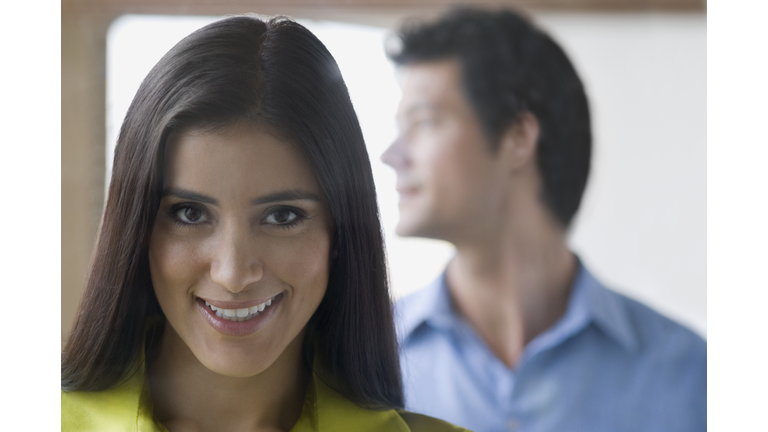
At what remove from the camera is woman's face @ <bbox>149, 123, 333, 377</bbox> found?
79 cm

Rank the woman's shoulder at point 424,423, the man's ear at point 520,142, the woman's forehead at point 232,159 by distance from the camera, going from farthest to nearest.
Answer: the man's ear at point 520,142, the woman's shoulder at point 424,423, the woman's forehead at point 232,159

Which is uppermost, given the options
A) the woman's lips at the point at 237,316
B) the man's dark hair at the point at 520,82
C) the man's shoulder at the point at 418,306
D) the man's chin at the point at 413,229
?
the man's dark hair at the point at 520,82

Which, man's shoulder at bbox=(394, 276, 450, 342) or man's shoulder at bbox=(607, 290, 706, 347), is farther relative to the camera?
man's shoulder at bbox=(607, 290, 706, 347)

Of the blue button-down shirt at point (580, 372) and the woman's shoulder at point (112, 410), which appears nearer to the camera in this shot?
the woman's shoulder at point (112, 410)

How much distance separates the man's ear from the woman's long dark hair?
0.30 meters

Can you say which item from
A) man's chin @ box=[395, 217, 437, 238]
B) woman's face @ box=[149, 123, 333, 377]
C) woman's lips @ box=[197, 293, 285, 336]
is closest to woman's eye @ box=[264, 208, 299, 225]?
woman's face @ box=[149, 123, 333, 377]

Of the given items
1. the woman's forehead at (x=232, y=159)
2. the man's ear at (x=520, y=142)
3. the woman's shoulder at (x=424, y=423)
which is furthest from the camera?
the man's ear at (x=520, y=142)

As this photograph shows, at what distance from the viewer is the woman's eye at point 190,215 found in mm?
808

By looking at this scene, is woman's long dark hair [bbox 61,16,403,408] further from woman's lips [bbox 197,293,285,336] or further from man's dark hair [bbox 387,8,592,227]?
man's dark hair [bbox 387,8,592,227]

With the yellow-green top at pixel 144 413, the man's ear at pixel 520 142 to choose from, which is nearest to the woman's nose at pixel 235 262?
the yellow-green top at pixel 144 413

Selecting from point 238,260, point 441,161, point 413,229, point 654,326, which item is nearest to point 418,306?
point 413,229

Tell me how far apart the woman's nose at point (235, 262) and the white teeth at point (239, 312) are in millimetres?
35

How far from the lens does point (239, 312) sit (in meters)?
0.83

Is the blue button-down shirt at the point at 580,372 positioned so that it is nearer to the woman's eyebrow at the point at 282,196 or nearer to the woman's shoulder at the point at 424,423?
the woman's shoulder at the point at 424,423
